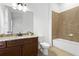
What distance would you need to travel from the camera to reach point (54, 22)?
81.2 inches

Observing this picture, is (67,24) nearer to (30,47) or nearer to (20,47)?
(30,47)

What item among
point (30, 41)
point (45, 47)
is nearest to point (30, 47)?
point (30, 41)

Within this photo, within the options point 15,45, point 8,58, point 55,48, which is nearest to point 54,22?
point 55,48

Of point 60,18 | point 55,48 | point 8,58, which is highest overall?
point 60,18

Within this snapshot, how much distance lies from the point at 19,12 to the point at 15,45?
617mm

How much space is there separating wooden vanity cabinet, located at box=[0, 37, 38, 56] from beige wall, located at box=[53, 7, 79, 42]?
0.45 m

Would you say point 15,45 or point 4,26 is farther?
point 15,45

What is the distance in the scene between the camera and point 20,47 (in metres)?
2.16

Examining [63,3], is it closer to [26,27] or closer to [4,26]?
[26,27]

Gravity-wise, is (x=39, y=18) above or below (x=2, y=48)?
above

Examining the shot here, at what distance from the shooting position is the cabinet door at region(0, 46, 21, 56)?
2.02 metres

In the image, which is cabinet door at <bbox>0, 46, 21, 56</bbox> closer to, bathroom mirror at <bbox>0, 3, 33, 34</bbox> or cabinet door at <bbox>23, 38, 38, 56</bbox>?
cabinet door at <bbox>23, 38, 38, 56</bbox>

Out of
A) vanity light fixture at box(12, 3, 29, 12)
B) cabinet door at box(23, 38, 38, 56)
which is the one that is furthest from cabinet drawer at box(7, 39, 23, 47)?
vanity light fixture at box(12, 3, 29, 12)

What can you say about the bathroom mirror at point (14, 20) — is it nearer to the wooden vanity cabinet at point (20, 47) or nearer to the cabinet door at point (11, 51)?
the wooden vanity cabinet at point (20, 47)
